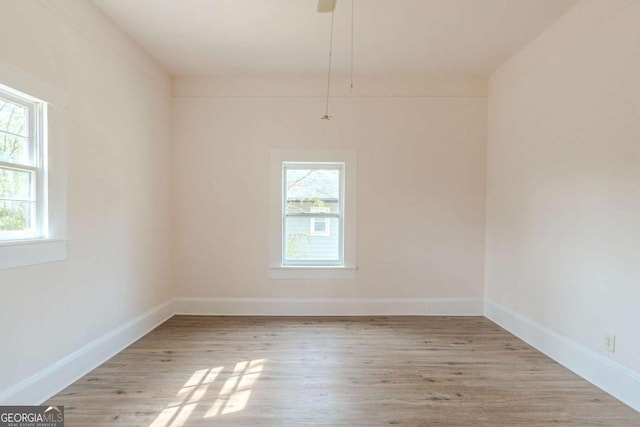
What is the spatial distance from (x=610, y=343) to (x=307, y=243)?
9.52 ft

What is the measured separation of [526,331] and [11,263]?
4097mm

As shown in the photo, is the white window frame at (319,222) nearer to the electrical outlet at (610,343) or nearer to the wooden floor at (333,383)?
the wooden floor at (333,383)

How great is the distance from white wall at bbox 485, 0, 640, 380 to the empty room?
0.02 metres

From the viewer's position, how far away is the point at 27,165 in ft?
7.18

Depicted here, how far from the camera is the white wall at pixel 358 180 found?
4082 mm

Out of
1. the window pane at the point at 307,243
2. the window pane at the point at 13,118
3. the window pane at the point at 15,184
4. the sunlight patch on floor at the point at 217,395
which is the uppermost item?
the window pane at the point at 13,118

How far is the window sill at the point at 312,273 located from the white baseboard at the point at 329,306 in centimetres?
26

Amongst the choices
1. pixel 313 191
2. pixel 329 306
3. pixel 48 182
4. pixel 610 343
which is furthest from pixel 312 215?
pixel 610 343

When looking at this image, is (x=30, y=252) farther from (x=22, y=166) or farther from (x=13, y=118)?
(x=13, y=118)

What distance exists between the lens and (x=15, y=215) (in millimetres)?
2135

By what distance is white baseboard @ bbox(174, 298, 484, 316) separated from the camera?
13.4ft

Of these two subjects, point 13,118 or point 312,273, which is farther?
point 312,273

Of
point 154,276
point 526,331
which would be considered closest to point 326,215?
point 154,276

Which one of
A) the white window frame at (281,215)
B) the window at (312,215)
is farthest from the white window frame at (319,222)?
the white window frame at (281,215)
